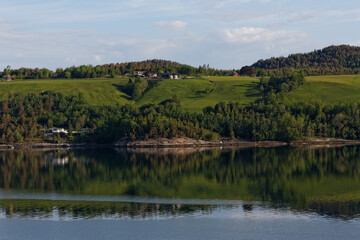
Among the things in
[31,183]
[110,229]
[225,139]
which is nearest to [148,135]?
[225,139]

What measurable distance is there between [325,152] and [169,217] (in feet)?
256

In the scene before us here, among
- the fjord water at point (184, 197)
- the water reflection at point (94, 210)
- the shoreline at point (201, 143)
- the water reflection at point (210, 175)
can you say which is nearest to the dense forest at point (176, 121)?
the shoreline at point (201, 143)

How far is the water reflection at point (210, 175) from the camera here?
228 ft

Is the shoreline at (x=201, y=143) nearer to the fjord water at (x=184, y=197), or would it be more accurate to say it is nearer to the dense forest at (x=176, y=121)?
the dense forest at (x=176, y=121)

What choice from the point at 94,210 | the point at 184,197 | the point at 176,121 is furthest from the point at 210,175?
the point at 176,121

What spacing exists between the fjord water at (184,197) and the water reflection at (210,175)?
0.53 ft

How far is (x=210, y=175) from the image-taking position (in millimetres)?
91125

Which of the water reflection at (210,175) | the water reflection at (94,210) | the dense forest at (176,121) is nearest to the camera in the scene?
the water reflection at (94,210)

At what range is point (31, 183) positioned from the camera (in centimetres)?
8712

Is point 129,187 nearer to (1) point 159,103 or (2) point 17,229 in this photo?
(2) point 17,229

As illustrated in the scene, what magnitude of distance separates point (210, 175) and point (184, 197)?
22.3m

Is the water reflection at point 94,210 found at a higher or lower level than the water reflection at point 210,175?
higher

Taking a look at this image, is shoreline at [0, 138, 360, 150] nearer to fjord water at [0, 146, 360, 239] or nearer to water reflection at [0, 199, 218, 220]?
fjord water at [0, 146, 360, 239]

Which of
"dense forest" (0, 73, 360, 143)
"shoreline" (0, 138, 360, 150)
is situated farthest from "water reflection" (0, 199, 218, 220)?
"dense forest" (0, 73, 360, 143)
